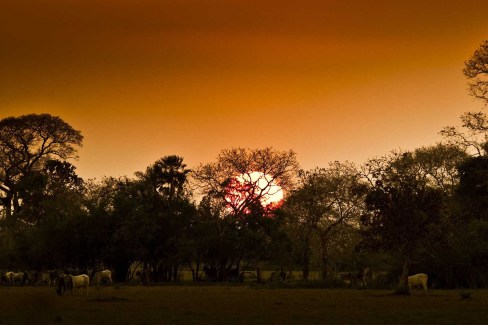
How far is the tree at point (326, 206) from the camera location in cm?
7606

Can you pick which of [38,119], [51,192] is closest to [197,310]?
[51,192]

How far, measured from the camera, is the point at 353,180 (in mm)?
77500

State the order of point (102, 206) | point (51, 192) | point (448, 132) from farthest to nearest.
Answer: point (51, 192), point (102, 206), point (448, 132)

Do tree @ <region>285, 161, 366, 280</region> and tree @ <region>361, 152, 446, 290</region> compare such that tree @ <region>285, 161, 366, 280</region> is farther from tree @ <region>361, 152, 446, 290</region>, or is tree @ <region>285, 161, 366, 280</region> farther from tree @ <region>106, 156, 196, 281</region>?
tree @ <region>361, 152, 446, 290</region>

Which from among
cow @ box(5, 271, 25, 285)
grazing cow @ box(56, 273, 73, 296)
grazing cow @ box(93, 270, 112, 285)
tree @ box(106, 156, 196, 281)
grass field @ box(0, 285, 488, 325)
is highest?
tree @ box(106, 156, 196, 281)

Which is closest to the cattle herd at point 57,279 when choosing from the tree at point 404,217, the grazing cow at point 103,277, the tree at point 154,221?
the grazing cow at point 103,277

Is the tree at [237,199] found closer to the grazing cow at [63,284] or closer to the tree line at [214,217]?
the tree line at [214,217]

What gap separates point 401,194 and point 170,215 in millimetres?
33792

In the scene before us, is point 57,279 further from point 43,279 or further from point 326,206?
point 326,206

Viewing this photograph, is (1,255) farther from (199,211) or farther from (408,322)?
(408,322)

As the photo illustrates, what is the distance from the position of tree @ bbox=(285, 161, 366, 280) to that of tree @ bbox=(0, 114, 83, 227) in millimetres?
34825

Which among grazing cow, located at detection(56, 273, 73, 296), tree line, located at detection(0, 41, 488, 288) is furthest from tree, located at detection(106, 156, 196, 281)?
grazing cow, located at detection(56, 273, 73, 296)

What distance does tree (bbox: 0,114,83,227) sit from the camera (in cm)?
9169

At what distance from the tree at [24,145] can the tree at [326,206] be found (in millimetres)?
34825
